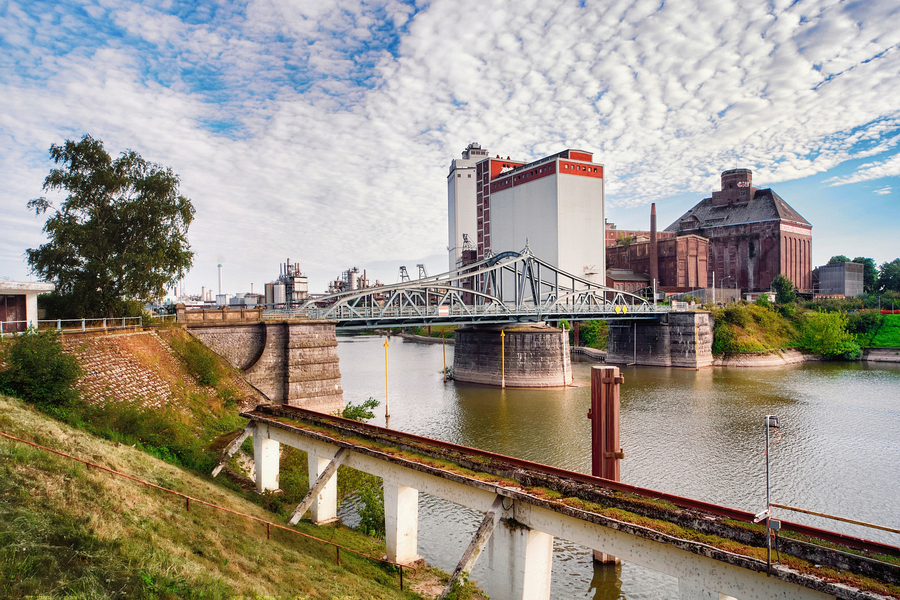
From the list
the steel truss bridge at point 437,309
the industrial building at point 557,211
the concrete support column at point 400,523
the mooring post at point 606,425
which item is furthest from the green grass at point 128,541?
the industrial building at point 557,211

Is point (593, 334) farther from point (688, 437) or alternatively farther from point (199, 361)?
point (199, 361)

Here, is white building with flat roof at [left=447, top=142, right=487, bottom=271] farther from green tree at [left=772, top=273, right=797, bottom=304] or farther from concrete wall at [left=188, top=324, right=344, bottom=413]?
concrete wall at [left=188, top=324, right=344, bottom=413]

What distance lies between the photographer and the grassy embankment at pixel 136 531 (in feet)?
21.9

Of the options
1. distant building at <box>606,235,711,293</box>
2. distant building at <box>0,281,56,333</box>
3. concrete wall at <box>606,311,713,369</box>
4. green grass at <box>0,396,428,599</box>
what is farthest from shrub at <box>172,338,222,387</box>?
distant building at <box>606,235,711,293</box>

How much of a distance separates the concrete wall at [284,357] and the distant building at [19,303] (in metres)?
6.89

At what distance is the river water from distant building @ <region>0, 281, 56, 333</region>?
1992 centimetres

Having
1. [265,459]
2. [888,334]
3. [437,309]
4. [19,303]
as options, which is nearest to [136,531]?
[265,459]

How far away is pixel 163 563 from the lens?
7.57 meters

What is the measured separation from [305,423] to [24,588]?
1164 centimetres

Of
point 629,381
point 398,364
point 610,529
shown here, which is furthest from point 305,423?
point 398,364

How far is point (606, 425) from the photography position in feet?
50.4

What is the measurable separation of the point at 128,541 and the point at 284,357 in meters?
22.6

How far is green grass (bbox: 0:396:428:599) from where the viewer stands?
21.5ft

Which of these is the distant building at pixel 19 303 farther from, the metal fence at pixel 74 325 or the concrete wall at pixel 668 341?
the concrete wall at pixel 668 341
